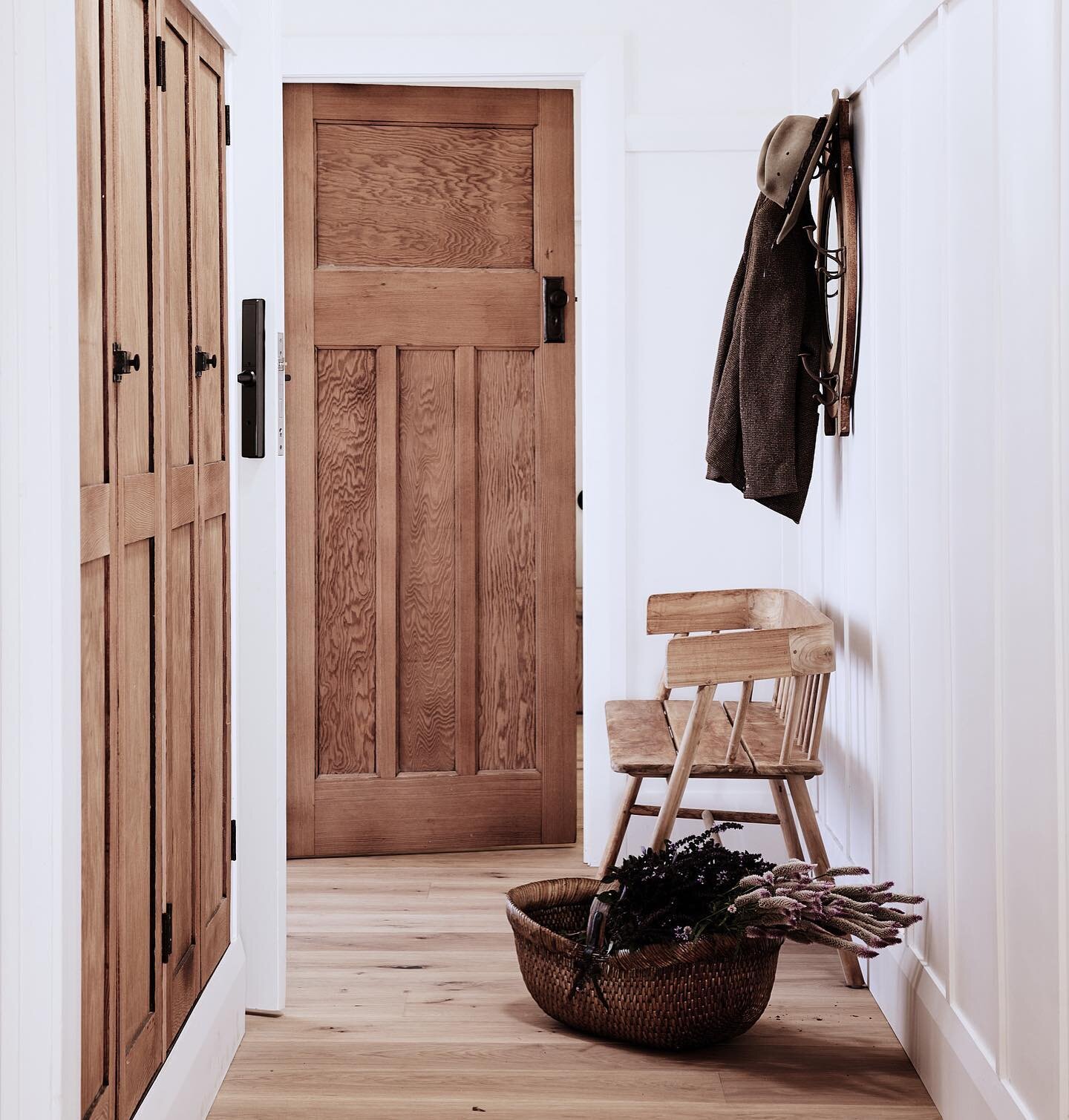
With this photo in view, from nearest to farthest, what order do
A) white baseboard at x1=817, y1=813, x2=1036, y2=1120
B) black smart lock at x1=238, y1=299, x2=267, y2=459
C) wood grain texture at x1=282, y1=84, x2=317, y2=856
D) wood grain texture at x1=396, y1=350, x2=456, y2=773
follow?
white baseboard at x1=817, y1=813, x2=1036, y2=1120 < black smart lock at x1=238, y1=299, x2=267, y2=459 < wood grain texture at x1=282, y1=84, x2=317, y2=856 < wood grain texture at x1=396, y1=350, x2=456, y2=773

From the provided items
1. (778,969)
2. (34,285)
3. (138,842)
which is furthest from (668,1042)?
(34,285)

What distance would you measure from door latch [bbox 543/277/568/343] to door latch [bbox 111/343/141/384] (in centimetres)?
183

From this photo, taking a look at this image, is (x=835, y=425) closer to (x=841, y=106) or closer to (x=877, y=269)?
(x=877, y=269)

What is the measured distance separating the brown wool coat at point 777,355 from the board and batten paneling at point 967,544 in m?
0.14

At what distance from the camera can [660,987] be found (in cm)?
213

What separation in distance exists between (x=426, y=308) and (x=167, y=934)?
1913mm

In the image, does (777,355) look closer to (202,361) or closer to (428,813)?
(202,361)

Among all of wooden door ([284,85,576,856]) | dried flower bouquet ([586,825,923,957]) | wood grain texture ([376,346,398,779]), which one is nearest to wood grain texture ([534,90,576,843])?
wooden door ([284,85,576,856])

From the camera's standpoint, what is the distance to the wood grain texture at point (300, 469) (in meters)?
3.22

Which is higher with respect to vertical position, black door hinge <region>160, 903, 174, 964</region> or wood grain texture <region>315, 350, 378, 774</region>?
wood grain texture <region>315, 350, 378, 774</region>

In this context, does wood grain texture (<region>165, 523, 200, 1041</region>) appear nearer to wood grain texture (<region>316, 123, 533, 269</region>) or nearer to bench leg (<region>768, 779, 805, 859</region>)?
bench leg (<region>768, 779, 805, 859</region>)

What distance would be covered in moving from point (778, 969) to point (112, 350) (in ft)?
5.98

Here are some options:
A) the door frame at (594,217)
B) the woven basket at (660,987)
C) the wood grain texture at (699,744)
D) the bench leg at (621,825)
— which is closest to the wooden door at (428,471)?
the door frame at (594,217)

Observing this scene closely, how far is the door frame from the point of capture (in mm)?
3115
